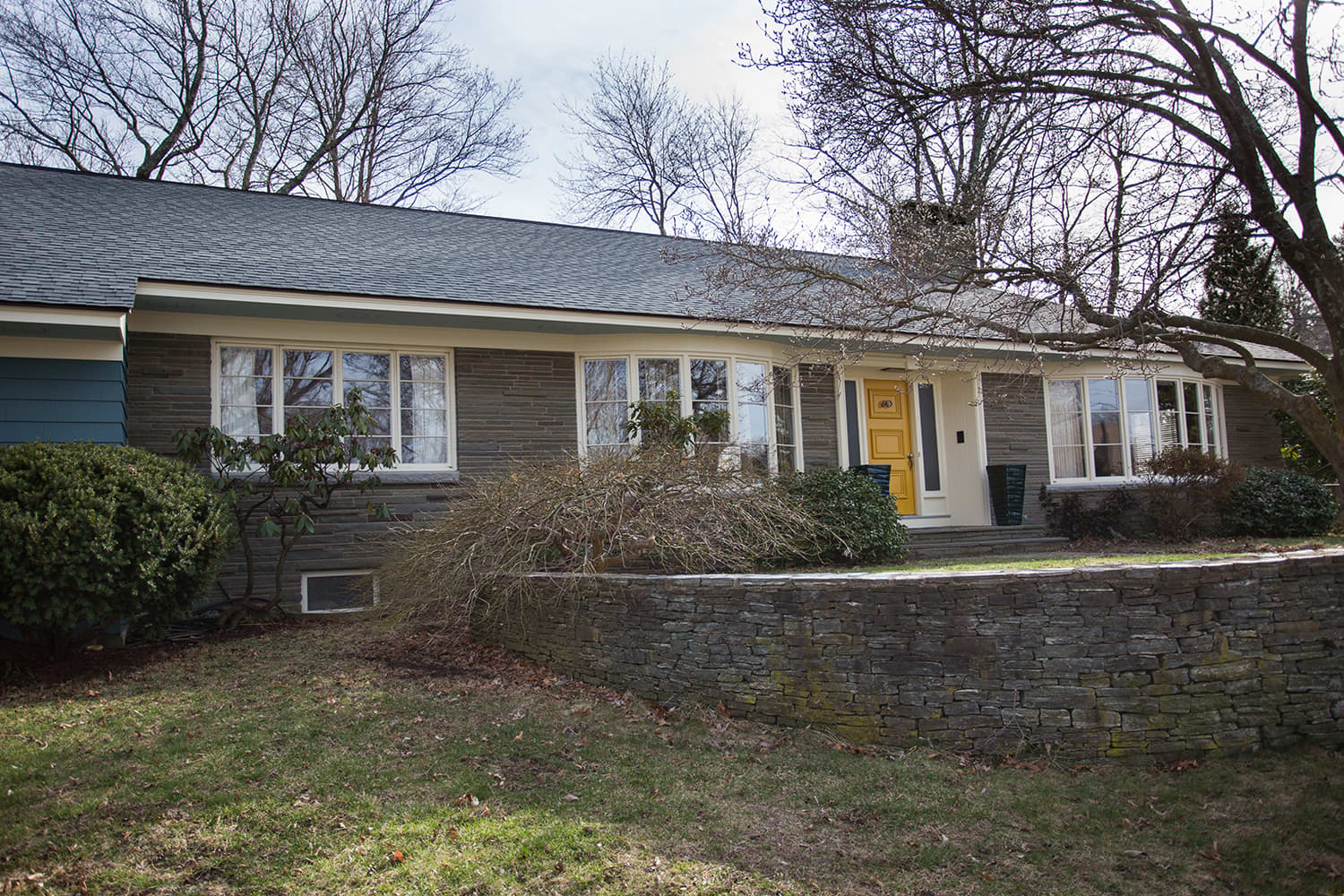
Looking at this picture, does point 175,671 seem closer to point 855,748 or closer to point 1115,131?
point 855,748

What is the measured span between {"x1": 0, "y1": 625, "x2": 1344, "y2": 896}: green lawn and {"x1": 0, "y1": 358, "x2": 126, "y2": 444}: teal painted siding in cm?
250

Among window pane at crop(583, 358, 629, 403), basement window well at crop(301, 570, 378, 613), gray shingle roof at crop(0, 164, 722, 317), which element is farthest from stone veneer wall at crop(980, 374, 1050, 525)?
basement window well at crop(301, 570, 378, 613)

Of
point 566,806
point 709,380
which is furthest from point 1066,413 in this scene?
point 566,806

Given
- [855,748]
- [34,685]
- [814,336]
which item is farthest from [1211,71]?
[34,685]

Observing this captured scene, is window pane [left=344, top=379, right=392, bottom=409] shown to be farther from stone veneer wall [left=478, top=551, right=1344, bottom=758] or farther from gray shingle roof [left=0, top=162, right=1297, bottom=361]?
stone veneer wall [left=478, top=551, right=1344, bottom=758]

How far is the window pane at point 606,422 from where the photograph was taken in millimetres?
11141

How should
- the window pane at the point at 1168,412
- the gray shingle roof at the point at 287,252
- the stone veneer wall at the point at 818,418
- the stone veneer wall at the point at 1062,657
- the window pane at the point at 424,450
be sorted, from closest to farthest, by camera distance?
the stone veneer wall at the point at 1062,657, the gray shingle roof at the point at 287,252, the window pane at the point at 424,450, the stone veneer wall at the point at 818,418, the window pane at the point at 1168,412

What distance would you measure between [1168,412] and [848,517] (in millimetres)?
8520

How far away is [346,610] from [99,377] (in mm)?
3223

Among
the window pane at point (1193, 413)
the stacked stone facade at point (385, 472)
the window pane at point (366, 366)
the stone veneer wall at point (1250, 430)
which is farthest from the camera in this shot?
the stone veneer wall at point (1250, 430)

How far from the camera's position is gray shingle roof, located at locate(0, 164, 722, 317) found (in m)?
8.84

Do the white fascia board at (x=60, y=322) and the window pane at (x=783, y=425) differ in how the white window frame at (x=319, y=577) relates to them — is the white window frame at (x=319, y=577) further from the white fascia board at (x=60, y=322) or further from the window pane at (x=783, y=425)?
the window pane at (x=783, y=425)

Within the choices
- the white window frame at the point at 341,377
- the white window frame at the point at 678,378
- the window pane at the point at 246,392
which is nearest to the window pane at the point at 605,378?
the white window frame at the point at 678,378

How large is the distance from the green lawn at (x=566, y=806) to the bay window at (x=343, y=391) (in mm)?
3877
